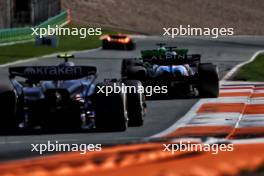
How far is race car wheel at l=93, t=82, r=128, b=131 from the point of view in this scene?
10516mm

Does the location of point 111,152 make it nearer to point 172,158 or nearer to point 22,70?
point 172,158

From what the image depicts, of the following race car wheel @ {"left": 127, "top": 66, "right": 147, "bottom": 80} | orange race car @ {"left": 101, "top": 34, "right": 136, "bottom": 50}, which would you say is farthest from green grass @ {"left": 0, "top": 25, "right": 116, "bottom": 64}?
race car wheel @ {"left": 127, "top": 66, "right": 147, "bottom": 80}

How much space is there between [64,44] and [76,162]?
119 feet

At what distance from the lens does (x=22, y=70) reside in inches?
444

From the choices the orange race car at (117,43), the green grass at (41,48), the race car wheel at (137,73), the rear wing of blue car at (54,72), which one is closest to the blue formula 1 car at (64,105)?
the rear wing of blue car at (54,72)

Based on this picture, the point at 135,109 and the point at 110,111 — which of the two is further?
the point at 135,109

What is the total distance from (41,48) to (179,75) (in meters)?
19.6

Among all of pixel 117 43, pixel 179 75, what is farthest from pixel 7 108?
pixel 117 43

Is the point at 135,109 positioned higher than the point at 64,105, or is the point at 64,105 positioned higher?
the point at 64,105

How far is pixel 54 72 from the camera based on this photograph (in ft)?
36.7

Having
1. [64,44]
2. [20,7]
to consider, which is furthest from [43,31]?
[20,7]

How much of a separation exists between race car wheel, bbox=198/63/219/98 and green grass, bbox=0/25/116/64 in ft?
40.0

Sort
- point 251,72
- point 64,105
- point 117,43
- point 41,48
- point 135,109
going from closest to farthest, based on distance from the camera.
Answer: point 64,105 < point 135,109 < point 251,72 < point 41,48 < point 117,43

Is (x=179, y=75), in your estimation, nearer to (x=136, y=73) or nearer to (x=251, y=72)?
(x=136, y=73)
